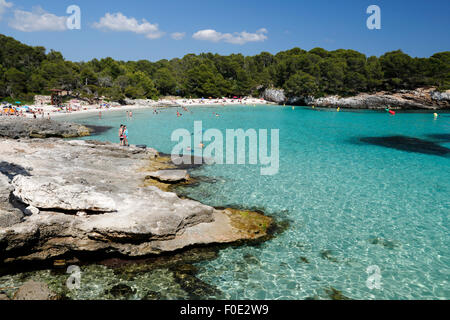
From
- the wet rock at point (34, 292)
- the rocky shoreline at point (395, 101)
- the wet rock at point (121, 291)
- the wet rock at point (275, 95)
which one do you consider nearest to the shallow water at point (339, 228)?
the wet rock at point (121, 291)

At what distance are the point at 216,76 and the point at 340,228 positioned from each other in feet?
301

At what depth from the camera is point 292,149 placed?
23.5 meters

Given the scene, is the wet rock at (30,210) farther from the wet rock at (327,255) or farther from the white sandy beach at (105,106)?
the white sandy beach at (105,106)

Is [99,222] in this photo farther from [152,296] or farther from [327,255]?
[327,255]

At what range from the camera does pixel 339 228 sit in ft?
32.9

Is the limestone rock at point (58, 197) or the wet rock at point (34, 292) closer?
the wet rock at point (34, 292)

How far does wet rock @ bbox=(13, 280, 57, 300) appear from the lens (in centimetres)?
609

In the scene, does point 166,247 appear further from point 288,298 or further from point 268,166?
point 268,166

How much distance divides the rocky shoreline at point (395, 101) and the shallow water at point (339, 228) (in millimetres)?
59458

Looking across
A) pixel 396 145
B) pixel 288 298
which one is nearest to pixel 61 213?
pixel 288 298

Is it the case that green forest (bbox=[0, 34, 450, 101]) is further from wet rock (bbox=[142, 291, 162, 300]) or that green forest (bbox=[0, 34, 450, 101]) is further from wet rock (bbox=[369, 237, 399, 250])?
wet rock (bbox=[369, 237, 399, 250])

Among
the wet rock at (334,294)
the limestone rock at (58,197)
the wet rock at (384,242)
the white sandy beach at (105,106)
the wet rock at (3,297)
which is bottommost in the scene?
the wet rock at (334,294)

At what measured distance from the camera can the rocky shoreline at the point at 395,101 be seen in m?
66.9

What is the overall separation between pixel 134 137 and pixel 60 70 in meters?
53.0
